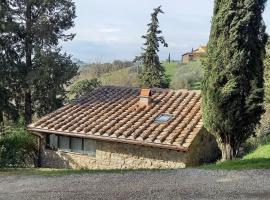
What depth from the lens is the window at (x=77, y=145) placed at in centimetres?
1822

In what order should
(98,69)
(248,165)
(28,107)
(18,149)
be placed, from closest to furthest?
(248,165), (18,149), (28,107), (98,69)

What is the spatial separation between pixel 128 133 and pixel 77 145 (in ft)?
9.61

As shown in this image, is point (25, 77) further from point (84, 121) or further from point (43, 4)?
point (84, 121)

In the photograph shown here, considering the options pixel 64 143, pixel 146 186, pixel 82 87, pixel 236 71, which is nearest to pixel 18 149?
pixel 64 143

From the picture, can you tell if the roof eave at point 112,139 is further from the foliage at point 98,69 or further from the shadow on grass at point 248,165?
the foliage at point 98,69

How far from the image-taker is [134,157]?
16578 mm

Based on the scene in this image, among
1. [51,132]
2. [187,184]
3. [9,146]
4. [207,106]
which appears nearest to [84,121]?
[51,132]

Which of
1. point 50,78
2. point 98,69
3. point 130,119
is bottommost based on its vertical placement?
point 130,119

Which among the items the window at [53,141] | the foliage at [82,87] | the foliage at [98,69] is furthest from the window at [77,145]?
the foliage at [98,69]

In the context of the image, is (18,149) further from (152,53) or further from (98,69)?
(98,69)

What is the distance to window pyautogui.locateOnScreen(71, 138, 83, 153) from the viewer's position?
18.2m

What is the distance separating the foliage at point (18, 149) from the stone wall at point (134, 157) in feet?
4.37

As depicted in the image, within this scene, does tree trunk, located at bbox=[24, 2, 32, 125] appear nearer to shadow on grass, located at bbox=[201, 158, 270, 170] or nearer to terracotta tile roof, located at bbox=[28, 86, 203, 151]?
terracotta tile roof, located at bbox=[28, 86, 203, 151]

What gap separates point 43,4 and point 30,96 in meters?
5.60
